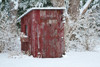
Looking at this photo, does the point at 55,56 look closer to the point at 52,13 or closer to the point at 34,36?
the point at 34,36

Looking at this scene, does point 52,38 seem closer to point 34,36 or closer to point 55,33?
point 55,33

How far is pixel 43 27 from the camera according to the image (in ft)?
30.0

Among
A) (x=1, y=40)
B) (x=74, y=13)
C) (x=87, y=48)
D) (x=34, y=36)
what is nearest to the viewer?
(x=34, y=36)

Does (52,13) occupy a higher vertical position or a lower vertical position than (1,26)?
higher

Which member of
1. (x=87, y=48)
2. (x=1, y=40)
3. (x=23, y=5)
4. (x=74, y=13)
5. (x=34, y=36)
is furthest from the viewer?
(x=23, y=5)

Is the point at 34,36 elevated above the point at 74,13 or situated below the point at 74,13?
below

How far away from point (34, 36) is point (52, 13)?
143cm

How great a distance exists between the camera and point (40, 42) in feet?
29.9

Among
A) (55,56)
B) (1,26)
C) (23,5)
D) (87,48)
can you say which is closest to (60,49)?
(55,56)

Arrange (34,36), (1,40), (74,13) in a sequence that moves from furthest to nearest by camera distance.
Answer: (74,13) → (1,40) → (34,36)

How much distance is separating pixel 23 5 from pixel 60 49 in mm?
11169

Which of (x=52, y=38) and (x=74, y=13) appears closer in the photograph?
(x=52, y=38)

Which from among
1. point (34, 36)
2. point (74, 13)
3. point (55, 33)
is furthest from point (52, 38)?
point (74, 13)

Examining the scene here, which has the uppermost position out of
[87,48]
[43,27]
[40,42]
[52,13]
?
[52,13]
